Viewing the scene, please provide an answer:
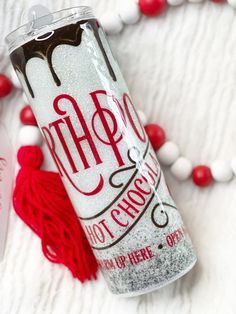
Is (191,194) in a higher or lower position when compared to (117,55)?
lower

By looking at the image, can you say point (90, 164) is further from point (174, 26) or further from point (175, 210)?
point (174, 26)

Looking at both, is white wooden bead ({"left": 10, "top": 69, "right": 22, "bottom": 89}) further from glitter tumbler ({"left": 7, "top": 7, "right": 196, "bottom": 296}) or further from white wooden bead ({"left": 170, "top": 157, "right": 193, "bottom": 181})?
white wooden bead ({"left": 170, "top": 157, "right": 193, "bottom": 181})

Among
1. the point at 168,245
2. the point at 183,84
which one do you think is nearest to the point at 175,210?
the point at 168,245

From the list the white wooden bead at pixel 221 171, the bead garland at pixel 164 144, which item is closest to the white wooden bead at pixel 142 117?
the bead garland at pixel 164 144

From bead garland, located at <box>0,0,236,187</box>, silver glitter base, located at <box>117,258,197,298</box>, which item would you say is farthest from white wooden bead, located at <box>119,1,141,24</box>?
silver glitter base, located at <box>117,258,197,298</box>

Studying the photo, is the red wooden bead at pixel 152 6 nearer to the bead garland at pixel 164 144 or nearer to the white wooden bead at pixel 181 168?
the bead garland at pixel 164 144

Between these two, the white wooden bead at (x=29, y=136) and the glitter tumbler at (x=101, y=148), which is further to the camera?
the white wooden bead at (x=29, y=136)

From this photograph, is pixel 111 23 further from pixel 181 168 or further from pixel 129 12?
pixel 181 168
